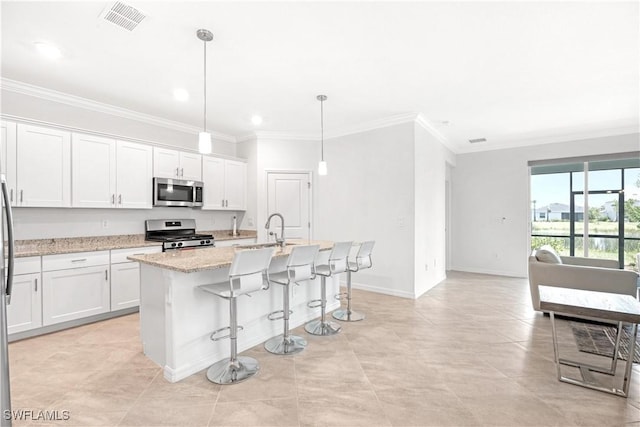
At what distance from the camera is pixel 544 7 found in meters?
2.15

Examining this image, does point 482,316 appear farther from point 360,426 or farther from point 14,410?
point 14,410

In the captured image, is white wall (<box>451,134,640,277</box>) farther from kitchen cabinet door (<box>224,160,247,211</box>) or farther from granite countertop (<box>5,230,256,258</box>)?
granite countertop (<box>5,230,256,258</box>)

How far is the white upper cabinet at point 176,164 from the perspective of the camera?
4.36 m

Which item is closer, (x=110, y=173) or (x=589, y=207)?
(x=110, y=173)

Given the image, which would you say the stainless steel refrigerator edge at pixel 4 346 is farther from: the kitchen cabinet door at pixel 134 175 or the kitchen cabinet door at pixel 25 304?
the kitchen cabinet door at pixel 134 175

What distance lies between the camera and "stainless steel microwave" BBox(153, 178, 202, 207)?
4329 mm

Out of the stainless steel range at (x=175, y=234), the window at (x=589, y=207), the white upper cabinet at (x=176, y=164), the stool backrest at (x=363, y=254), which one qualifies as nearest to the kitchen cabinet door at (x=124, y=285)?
the stainless steel range at (x=175, y=234)

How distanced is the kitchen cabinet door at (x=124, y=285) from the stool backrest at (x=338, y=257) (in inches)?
97.1

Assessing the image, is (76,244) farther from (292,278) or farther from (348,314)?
(348,314)

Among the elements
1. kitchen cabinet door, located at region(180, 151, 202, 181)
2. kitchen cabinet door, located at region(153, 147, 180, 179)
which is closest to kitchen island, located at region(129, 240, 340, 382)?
kitchen cabinet door, located at region(153, 147, 180, 179)

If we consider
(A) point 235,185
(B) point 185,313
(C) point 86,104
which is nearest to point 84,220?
(C) point 86,104

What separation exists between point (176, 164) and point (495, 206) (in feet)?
20.0

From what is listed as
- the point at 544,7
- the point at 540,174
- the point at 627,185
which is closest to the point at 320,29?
the point at 544,7

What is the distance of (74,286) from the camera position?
130 inches
